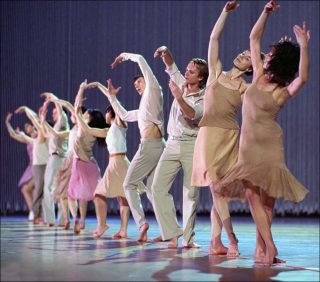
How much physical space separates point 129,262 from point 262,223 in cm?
86

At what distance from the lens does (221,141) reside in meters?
4.82

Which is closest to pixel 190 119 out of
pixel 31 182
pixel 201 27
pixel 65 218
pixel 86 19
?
pixel 65 218

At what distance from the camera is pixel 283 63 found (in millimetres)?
4242

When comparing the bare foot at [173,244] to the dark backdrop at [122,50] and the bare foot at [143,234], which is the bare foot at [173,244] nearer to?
the bare foot at [143,234]

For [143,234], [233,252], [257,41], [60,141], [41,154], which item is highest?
[257,41]

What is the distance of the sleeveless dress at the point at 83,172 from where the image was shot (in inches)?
308

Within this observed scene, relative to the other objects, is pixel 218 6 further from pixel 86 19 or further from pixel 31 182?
pixel 31 182

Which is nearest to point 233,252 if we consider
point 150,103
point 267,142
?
point 267,142

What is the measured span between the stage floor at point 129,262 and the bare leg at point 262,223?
0.10m

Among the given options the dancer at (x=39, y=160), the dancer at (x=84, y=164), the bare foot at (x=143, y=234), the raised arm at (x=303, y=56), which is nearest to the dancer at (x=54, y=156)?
the dancer at (x=39, y=160)

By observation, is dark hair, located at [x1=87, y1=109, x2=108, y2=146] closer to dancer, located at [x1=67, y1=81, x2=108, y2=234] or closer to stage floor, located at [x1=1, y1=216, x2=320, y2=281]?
dancer, located at [x1=67, y1=81, x2=108, y2=234]

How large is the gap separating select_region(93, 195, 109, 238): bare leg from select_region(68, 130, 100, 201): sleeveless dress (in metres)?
0.57

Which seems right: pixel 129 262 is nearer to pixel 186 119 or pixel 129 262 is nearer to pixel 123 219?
pixel 186 119

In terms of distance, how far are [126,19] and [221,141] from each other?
28.1ft
